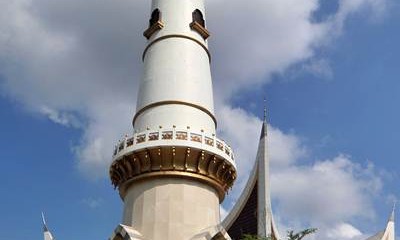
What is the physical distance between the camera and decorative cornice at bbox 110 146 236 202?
1889cm

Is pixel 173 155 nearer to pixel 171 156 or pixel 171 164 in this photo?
pixel 171 156

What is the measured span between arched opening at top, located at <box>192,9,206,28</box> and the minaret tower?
1.01m

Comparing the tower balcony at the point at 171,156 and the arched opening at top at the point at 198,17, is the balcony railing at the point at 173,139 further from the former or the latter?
the arched opening at top at the point at 198,17

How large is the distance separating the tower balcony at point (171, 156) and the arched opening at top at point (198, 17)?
5.43 metres

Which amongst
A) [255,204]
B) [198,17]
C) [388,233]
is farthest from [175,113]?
[388,233]

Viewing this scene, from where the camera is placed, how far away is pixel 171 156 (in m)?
18.9

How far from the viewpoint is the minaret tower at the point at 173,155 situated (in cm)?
1858

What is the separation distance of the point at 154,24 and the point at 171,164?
6376mm

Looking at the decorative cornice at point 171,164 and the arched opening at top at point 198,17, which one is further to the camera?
the arched opening at top at point 198,17

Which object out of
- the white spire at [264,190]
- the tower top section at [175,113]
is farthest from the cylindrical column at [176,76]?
the white spire at [264,190]

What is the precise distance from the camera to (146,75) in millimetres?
21422

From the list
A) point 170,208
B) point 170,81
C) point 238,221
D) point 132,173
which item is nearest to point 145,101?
point 170,81

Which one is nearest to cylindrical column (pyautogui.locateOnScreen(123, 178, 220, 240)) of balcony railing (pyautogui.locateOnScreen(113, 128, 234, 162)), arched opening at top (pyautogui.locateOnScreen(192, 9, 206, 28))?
balcony railing (pyautogui.locateOnScreen(113, 128, 234, 162))

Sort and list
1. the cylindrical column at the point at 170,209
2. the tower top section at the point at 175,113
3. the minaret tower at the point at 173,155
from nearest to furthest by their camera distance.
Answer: the cylindrical column at the point at 170,209, the minaret tower at the point at 173,155, the tower top section at the point at 175,113
